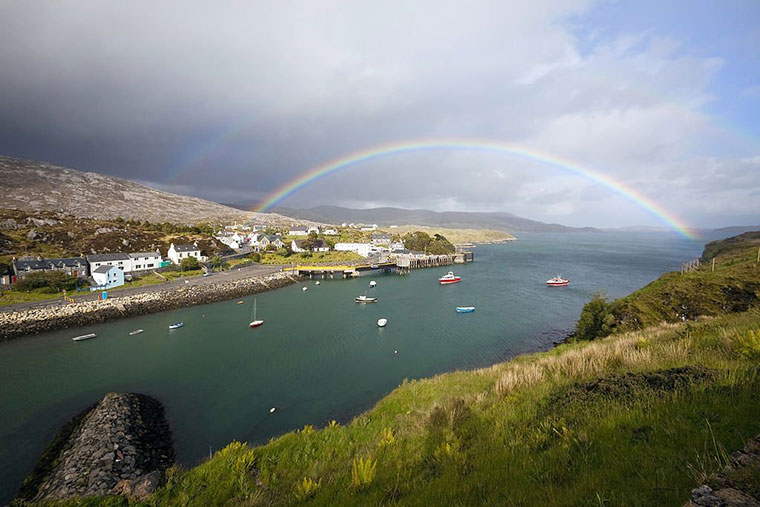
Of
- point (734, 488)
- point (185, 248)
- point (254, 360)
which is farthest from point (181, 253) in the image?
point (734, 488)

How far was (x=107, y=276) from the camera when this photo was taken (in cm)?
4475

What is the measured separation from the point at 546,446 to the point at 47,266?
63342 millimetres

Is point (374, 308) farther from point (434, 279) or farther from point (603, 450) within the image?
point (603, 450)

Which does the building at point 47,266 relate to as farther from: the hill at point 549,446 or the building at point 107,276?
the hill at point 549,446

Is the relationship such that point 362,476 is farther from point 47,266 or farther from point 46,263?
point 46,263

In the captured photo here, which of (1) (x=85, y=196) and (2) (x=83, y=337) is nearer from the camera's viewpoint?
(2) (x=83, y=337)

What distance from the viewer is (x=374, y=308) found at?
4450 centimetres

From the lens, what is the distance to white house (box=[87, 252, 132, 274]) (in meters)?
47.7

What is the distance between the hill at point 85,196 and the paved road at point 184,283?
109146 mm

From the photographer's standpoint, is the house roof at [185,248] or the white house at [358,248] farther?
the white house at [358,248]

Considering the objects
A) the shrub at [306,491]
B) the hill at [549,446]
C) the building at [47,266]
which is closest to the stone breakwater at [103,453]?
the hill at [549,446]

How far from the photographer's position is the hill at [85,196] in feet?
434

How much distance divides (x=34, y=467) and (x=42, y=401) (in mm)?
8416

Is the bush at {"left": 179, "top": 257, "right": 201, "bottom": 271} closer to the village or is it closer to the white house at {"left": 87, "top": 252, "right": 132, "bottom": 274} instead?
the village
